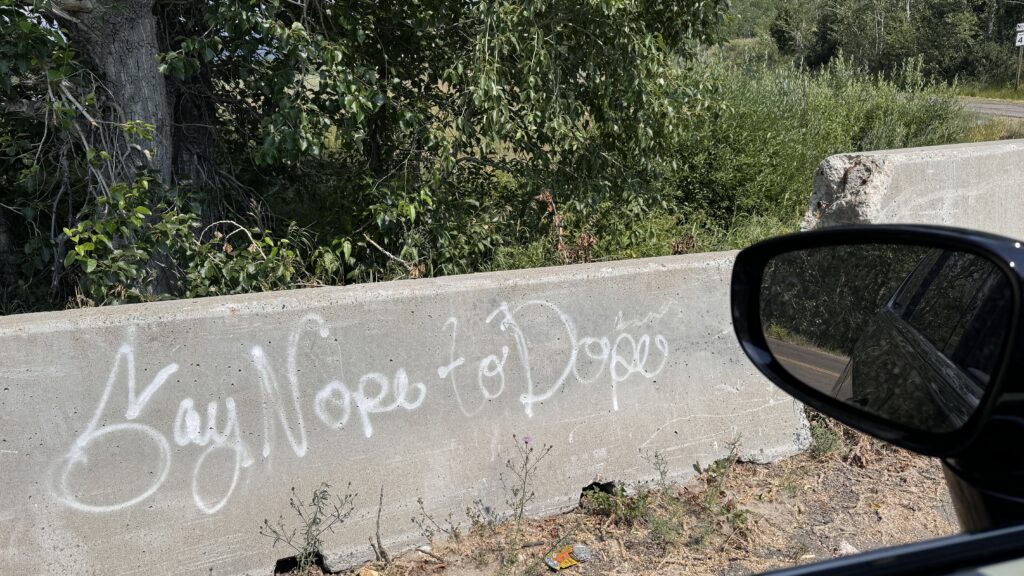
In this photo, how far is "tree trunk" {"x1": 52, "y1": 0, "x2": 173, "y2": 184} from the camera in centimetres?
505

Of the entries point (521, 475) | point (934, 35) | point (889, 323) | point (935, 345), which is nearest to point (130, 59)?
point (521, 475)

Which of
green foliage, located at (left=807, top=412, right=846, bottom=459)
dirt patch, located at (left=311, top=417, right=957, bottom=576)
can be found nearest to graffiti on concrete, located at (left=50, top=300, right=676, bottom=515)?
dirt patch, located at (left=311, top=417, right=957, bottom=576)

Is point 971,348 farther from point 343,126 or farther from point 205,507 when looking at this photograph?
Answer: point 343,126

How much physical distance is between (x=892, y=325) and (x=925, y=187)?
409 cm

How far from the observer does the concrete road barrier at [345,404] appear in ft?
10.3

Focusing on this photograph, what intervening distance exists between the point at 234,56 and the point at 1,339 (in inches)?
130

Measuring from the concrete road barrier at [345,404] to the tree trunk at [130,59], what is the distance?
216cm

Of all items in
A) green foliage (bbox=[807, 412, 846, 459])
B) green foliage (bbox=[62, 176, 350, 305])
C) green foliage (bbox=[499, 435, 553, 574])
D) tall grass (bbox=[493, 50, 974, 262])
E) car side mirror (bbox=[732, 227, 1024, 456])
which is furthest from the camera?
tall grass (bbox=[493, 50, 974, 262])

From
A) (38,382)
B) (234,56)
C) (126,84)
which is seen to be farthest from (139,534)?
(234,56)

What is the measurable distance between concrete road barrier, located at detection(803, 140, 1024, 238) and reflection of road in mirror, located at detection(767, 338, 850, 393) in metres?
3.36

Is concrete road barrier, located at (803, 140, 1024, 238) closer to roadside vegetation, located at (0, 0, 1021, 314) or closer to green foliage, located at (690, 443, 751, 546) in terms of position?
roadside vegetation, located at (0, 0, 1021, 314)

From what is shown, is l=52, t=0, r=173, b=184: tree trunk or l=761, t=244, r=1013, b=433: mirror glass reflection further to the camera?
l=52, t=0, r=173, b=184: tree trunk

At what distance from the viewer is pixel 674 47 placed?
658 centimetres

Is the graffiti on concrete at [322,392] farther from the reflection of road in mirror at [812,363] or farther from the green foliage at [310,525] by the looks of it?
the reflection of road in mirror at [812,363]
